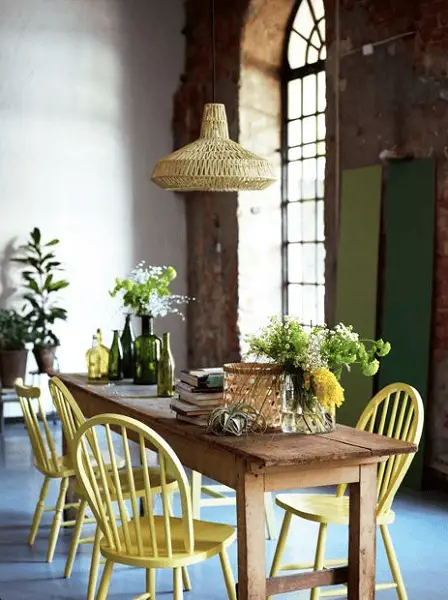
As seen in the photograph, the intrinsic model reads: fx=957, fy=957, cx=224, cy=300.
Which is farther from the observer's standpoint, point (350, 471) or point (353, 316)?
point (353, 316)

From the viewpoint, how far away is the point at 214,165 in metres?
→ 4.50

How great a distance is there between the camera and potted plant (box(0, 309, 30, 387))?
8000 mm

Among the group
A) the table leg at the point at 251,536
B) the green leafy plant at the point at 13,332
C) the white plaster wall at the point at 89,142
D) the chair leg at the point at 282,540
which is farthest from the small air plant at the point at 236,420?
the white plaster wall at the point at 89,142

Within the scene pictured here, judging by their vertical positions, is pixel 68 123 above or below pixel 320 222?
above

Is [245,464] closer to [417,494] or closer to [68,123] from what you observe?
[417,494]

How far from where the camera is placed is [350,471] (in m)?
3.39

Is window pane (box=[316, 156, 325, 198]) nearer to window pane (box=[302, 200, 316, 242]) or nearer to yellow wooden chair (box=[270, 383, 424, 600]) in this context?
window pane (box=[302, 200, 316, 242])

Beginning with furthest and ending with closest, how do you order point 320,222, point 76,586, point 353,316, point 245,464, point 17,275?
point 17,275, point 320,222, point 353,316, point 76,586, point 245,464

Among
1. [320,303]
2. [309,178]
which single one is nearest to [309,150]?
[309,178]

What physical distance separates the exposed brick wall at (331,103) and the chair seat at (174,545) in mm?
2739

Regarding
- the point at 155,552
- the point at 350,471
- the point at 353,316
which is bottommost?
the point at 155,552

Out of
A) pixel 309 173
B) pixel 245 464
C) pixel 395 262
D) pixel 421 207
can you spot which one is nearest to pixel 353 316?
pixel 395 262

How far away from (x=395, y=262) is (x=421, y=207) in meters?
0.40

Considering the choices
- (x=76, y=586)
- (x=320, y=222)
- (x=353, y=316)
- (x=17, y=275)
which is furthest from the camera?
(x=17, y=275)
